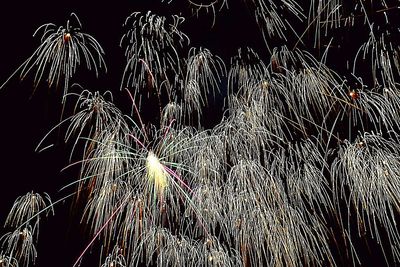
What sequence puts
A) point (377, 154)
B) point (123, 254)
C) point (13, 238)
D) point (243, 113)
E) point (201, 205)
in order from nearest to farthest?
point (377, 154)
point (243, 113)
point (201, 205)
point (123, 254)
point (13, 238)

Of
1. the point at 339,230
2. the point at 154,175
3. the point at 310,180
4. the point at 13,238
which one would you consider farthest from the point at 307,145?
the point at 13,238

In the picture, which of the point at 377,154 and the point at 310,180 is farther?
the point at 310,180

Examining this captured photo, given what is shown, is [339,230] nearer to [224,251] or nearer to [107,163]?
[224,251]

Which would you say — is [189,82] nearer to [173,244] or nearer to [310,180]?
[310,180]

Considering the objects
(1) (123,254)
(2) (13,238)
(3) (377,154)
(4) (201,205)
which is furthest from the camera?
(2) (13,238)

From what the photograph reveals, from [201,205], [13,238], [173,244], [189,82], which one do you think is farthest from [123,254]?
[189,82]

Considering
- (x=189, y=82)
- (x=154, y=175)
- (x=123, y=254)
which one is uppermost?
(x=189, y=82)

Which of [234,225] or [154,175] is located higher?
[154,175]
